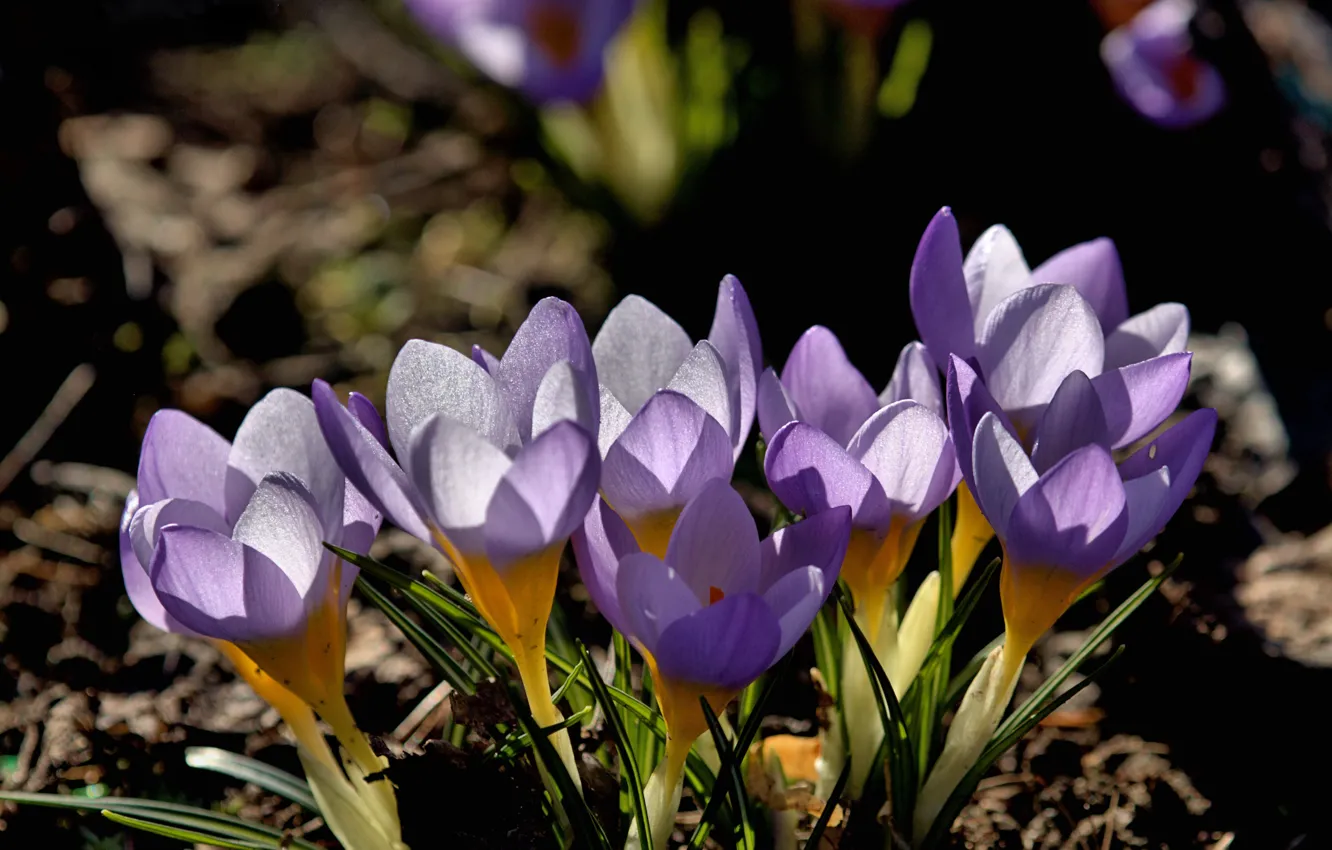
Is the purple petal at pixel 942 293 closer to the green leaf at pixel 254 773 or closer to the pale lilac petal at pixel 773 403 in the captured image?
the pale lilac petal at pixel 773 403

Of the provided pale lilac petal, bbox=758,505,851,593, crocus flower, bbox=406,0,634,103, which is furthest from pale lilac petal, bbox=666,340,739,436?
crocus flower, bbox=406,0,634,103

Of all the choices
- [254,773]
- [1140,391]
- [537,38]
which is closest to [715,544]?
[1140,391]

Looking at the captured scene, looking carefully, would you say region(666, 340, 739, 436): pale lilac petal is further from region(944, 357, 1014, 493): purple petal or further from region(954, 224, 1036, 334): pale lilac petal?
region(954, 224, 1036, 334): pale lilac petal

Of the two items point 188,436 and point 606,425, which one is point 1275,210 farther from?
point 188,436

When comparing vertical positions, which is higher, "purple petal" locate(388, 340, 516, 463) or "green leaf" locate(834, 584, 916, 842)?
"purple petal" locate(388, 340, 516, 463)

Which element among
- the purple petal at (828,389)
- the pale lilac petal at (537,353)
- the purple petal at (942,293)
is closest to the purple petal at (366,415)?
the pale lilac petal at (537,353)

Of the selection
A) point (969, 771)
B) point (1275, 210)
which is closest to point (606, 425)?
point (969, 771)
